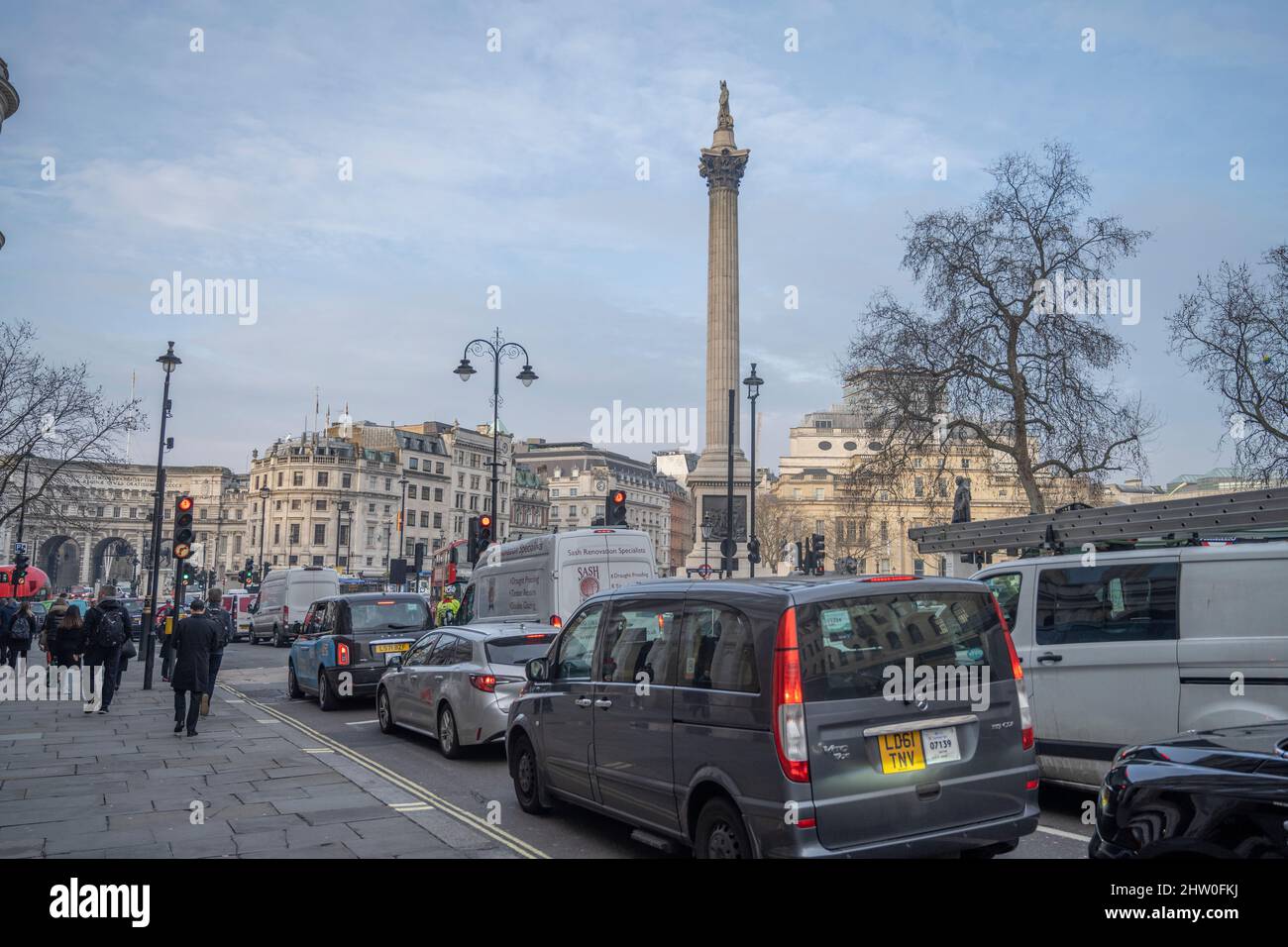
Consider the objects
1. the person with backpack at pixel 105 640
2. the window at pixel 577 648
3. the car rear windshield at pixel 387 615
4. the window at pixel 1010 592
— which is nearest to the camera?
the window at pixel 577 648

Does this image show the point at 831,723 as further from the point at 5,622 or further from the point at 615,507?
the point at 5,622

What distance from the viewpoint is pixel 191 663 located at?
13766 mm

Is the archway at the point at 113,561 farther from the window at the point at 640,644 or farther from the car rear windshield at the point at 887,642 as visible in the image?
the car rear windshield at the point at 887,642

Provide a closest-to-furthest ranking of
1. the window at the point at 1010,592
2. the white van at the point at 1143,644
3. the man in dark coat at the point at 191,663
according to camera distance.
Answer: the white van at the point at 1143,644
the window at the point at 1010,592
the man in dark coat at the point at 191,663

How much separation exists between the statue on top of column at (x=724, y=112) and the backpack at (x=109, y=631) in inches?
2202

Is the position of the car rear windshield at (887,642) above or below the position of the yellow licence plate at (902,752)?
above

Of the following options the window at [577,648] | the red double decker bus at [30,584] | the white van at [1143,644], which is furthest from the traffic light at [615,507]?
the red double decker bus at [30,584]

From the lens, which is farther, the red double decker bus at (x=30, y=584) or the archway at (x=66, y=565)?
the archway at (x=66, y=565)

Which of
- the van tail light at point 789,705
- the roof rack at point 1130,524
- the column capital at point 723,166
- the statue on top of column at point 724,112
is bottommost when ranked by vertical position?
the van tail light at point 789,705

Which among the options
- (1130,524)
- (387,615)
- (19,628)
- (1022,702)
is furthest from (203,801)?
(19,628)

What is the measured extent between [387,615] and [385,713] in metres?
3.80

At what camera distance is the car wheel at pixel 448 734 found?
38.1 ft
